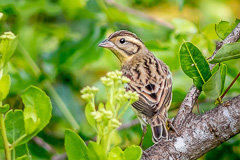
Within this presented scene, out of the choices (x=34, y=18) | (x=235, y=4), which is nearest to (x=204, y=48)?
(x=34, y=18)

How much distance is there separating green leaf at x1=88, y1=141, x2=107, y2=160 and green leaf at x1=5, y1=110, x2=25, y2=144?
0.33 metres

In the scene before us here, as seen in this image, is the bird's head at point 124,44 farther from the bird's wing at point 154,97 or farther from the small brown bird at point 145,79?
the bird's wing at point 154,97

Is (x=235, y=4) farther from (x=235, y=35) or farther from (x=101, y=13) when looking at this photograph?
(x=235, y=35)

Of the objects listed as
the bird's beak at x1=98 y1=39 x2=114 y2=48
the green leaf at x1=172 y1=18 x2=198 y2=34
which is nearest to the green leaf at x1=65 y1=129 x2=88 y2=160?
the bird's beak at x1=98 y1=39 x2=114 y2=48

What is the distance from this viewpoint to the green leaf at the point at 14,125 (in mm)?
2057

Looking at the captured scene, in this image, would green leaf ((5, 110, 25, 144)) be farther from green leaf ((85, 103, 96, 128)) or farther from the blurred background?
the blurred background

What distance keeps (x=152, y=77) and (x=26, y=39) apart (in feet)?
5.89

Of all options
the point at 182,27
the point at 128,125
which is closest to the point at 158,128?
the point at 128,125

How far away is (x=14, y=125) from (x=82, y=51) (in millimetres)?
2523

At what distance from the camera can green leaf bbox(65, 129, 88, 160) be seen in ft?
6.63

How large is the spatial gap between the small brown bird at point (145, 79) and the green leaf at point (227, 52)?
→ 485 mm

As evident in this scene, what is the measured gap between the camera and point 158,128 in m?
2.97

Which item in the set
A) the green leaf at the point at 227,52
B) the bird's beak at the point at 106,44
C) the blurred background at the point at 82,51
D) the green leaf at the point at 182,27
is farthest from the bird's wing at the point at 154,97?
the green leaf at the point at 227,52

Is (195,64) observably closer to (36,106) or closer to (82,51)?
(36,106)
